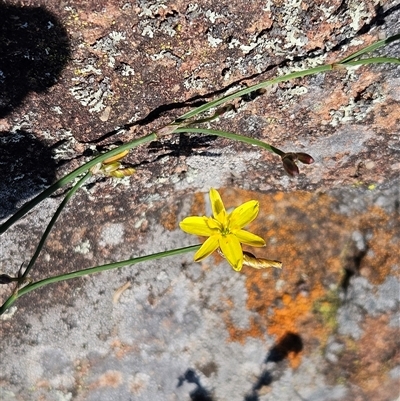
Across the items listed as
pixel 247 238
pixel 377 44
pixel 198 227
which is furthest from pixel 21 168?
pixel 377 44

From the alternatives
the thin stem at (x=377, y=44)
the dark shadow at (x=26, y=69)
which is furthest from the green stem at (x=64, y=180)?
the thin stem at (x=377, y=44)

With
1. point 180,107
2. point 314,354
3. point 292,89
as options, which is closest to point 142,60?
point 180,107

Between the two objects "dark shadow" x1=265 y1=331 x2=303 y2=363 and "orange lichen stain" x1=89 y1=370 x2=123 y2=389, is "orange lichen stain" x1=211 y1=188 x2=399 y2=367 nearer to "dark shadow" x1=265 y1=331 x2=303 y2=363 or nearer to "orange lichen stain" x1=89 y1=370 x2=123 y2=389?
"dark shadow" x1=265 y1=331 x2=303 y2=363

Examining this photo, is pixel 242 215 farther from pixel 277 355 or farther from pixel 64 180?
pixel 277 355

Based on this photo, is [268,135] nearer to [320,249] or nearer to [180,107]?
[180,107]

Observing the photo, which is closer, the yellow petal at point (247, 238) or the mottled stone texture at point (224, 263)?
the yellow petal at point (247, 238)

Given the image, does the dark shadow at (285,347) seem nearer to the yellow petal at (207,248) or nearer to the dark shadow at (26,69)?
the yellow petal at (207,248)

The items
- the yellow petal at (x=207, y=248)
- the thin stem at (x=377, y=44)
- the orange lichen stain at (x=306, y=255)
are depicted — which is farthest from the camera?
the orange lichen stain at (x=306, y=255)

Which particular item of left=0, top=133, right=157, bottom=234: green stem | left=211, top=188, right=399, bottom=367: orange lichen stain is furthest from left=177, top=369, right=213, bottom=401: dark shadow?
left=0, top=133, right=157, bottom=234: green stem
